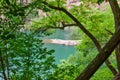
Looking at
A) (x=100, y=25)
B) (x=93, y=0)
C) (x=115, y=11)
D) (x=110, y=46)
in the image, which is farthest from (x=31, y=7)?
(x=100, y=25)

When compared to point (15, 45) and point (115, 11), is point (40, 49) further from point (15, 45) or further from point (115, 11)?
point (115, 11)

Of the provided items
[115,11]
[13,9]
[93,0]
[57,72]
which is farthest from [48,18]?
[13,9]

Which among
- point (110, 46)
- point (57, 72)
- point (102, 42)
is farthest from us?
point (102, 42)

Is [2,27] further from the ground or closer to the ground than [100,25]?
further from the ground

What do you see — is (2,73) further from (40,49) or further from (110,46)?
(110,46)

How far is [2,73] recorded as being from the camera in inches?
134

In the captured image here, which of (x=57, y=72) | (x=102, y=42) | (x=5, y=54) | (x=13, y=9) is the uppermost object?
(x=13, y=9)

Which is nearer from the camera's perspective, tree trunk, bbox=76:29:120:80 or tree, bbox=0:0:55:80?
tree trunk, bbox=76:29:120:80

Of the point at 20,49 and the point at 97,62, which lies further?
the point at 20,49

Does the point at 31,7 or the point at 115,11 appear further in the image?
the point at 115,11

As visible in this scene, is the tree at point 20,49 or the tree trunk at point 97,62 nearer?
the tree trunk at point 97,62

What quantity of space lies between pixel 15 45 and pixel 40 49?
333 millimetres

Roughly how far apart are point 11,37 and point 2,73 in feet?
1.59

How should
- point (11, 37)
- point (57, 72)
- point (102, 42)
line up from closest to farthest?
point (11, 37) → point (57, 72) → point (102, 42)
